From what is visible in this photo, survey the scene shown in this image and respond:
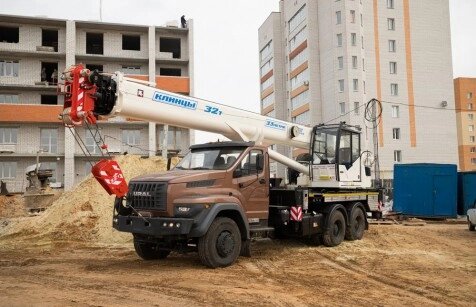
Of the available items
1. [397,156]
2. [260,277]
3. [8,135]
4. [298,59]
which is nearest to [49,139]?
[8,135]

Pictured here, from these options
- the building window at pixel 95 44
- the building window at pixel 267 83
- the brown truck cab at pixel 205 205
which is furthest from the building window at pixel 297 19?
the brown truck cab at pixel 205 205

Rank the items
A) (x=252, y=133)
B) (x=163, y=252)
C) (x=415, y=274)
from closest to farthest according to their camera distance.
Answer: (x=415, y=274) < (x=163, y=252) < (x=252, y=133)

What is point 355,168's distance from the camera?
1445cm

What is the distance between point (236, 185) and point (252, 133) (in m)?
2.42

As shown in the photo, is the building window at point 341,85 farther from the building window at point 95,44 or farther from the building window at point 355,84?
the building window at point 95,44

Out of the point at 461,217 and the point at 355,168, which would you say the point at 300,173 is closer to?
the point at 355,168

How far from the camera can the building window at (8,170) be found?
3756 centimetres

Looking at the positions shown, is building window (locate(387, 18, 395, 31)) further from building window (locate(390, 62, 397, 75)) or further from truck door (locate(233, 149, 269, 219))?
truck door (locate(233, 149, 269, 219))

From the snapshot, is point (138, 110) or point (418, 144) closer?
point (138, 110)

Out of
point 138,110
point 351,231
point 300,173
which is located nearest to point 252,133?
point 300,173

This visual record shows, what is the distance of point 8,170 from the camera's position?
124 feet

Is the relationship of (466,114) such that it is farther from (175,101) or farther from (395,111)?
(175,101)

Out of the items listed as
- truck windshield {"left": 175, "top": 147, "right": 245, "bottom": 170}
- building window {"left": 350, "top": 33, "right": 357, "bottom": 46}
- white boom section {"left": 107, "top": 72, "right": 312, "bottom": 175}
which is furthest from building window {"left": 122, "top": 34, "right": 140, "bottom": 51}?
truck windshield {"left": 175, "top": 147, "right": 245, "bottom": 170}

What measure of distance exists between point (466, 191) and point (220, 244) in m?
18.4
